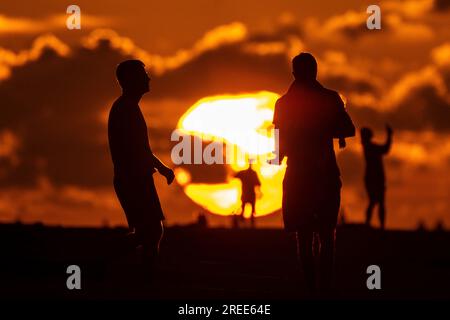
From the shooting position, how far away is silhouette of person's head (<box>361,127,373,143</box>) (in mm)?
29938

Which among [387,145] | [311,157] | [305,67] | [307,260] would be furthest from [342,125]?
[387,145]

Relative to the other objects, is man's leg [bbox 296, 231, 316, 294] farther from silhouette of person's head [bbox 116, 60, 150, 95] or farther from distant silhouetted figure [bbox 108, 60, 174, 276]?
silhouette of person's head [bbox 116, 60, 150, 95]

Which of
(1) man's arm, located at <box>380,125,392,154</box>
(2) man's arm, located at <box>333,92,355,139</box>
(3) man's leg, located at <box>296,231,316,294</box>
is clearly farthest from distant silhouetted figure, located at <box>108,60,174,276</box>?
(1) man's arm, located at <box>380,125,392,154</box>

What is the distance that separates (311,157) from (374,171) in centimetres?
1312

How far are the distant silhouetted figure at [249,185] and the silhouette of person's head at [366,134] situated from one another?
22.6 ft

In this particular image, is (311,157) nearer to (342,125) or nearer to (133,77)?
(342,125)

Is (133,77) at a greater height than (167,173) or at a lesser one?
greater

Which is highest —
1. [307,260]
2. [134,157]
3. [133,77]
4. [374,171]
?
[374,171]

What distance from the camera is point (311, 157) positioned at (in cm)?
1720

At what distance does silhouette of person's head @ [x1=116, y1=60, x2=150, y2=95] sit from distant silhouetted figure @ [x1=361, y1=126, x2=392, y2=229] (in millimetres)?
13303

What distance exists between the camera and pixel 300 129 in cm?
1725
